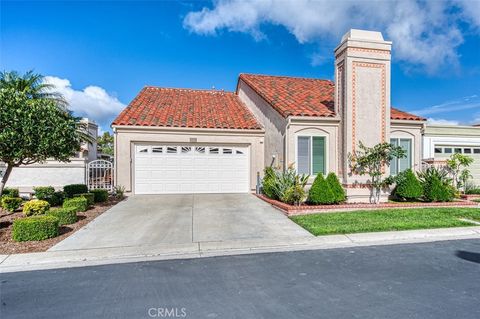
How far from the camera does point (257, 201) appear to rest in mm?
12180

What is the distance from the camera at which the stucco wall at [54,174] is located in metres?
14.9

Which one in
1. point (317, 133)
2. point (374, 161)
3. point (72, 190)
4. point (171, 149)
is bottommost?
point (72, 190)

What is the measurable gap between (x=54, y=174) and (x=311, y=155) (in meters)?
13.0

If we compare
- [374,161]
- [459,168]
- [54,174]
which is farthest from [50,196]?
[459,168]

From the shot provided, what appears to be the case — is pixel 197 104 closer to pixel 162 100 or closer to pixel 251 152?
pixel 162 100

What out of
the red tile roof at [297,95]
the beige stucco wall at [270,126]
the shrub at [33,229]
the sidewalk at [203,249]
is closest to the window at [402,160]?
the red tile roof at [297,95]

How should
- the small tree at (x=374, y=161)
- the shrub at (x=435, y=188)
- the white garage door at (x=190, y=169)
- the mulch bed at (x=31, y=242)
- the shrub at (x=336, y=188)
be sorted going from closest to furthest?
the mulch bed at (x=31, y=242), the shrub at (x=336, y=188), the small tree at (x=374, y=161), the shrub at (x=435, y=188), the white garage door at (x=190, y=169)

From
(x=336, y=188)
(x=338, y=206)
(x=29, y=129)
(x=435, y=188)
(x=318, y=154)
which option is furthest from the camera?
(x=318, y=154)

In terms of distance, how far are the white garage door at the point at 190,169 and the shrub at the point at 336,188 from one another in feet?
16.3

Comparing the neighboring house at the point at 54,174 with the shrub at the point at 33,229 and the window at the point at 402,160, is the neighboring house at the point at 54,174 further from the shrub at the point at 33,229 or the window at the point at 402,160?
the window at the point at 402,160

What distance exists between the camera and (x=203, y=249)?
627 cm

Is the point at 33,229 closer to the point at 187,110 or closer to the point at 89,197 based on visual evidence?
the point at 89,197

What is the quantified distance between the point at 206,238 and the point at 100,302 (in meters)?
3.21

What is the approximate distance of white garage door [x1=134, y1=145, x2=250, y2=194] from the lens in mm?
13977
